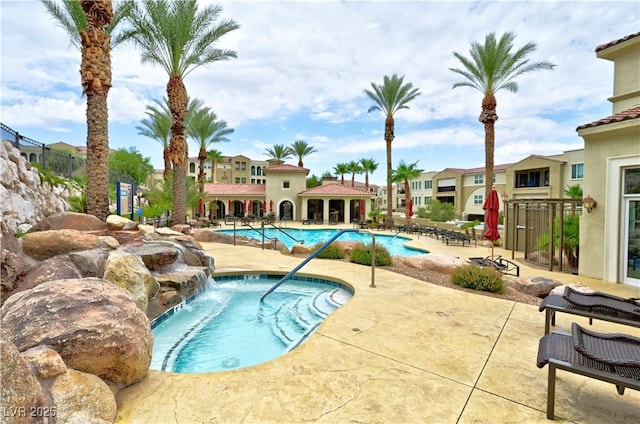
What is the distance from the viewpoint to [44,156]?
1250cm

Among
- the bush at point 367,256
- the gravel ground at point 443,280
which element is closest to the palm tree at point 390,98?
the bush at point 367,256

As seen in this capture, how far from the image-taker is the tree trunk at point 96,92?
9.23m

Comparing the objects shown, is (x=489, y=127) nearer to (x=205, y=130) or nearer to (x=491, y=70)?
(x=491, y=70)

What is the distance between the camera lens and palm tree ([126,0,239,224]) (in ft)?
43.8

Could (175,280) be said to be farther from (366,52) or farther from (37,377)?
(366,52)

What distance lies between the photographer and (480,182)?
143ft

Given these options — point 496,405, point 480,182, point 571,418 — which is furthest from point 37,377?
point 480,182

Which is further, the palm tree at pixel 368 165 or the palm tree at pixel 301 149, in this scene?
the palm tree at pixel 368 165

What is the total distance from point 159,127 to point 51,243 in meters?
25.7

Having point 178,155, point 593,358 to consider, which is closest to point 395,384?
point 593,358

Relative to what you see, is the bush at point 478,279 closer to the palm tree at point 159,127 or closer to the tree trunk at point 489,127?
the tree trunk at point 489,127

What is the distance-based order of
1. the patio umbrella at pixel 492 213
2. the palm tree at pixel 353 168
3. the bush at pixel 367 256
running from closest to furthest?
1. the patio umbrella at pixel 492 213
2. the bush at pixel 367 256
3. the palm tree at pixel 353 168

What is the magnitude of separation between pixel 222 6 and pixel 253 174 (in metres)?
50.9

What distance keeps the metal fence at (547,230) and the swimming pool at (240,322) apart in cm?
794
